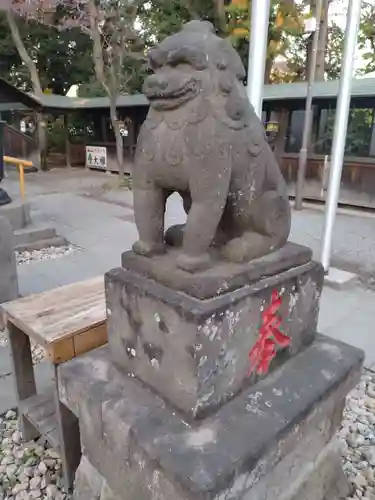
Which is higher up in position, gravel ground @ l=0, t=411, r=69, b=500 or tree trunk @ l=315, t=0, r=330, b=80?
tree trunk @ l=315, t=0, r=330, b=80

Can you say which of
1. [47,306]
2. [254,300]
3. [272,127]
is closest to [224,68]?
[254,300]

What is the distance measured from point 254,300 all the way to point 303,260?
1.05ft

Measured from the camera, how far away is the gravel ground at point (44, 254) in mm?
4665

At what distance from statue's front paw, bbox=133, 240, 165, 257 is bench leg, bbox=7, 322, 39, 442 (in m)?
0.93

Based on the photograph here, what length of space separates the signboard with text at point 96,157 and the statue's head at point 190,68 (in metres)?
12.0

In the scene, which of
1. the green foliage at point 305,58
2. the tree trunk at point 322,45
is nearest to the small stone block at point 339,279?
the tree trunk at point 322,45

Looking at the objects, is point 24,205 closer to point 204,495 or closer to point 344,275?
point 344,275

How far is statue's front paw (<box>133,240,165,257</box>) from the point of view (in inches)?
54.4

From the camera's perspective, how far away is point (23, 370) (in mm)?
2049

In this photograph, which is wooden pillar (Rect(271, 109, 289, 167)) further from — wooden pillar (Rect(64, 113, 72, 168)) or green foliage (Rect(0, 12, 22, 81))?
green foliage (Rect(0, 12, 22, 81))

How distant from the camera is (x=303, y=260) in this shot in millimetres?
1508

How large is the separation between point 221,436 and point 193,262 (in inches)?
20.3

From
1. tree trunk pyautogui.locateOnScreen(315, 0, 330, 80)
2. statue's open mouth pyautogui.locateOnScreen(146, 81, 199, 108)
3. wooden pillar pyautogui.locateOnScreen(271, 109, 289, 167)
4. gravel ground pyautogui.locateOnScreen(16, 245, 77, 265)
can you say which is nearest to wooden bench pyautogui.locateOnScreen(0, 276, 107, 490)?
statue's open mouth pyautogui.locateOnScreen(146, 81, 199, 108)

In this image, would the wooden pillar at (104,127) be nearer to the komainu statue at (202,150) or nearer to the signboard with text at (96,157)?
the signboard with text at (96,157)
